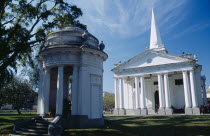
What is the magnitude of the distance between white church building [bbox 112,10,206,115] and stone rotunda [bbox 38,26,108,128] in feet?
70.1

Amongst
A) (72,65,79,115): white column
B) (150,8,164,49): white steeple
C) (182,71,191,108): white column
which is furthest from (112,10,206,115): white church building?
(72,65,79,115): white column

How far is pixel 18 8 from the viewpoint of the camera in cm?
1555

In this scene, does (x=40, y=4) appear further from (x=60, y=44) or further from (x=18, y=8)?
(x=60, y=44)

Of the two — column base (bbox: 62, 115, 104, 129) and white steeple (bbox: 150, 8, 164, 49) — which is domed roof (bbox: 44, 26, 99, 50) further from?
white steeple (bbox: 150, 8, 164, 49)

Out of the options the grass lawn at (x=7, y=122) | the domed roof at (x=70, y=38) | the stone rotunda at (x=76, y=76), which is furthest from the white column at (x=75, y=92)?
the grass lawn at (x=7, y=122)

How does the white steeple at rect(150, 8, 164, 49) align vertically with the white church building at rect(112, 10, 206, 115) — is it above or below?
above

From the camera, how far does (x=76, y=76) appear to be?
12.0 m

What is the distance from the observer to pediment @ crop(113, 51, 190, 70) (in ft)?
105

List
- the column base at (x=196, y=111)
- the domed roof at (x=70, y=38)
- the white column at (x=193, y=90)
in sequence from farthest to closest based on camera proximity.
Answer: the white column at (x=193, y=90)
the column base at (x=196, y=111)
the domed roof at (x=70, y=38)

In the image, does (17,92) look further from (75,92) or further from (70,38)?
(75,92)

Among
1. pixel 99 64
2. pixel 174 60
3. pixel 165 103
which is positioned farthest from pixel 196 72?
pixel 99 64

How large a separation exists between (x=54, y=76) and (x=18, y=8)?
21.6 ft

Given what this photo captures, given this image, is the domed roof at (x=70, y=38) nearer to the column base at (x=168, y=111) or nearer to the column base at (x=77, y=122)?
the column base at (x=77, y=122)

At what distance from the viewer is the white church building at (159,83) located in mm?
30625
